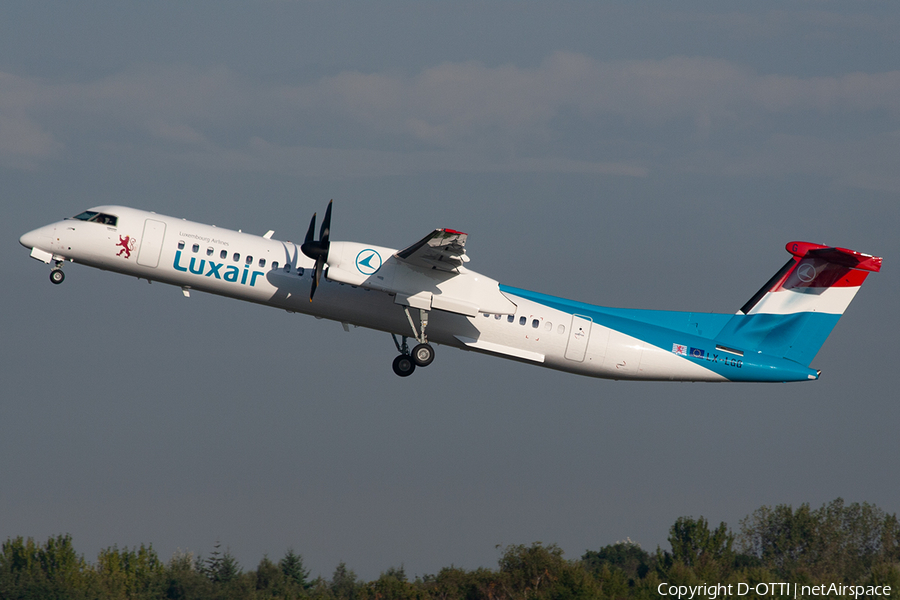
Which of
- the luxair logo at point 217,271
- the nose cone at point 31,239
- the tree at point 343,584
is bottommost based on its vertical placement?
the tree at point 343,584

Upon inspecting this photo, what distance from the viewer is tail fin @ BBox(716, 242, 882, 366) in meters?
25.6

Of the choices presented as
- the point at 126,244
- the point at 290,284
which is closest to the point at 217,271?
the point at 290,284

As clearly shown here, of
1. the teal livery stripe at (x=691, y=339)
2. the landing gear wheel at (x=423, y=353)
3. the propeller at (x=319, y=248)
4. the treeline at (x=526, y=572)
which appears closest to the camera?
the propeller at (x=319, y=248)

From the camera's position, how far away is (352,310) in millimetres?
23812

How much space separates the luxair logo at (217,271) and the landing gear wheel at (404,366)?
441 cm

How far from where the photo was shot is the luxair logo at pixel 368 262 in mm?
22703

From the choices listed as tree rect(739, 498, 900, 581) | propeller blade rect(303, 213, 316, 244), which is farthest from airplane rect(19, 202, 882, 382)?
tree rect(739, 498, 900, 581)

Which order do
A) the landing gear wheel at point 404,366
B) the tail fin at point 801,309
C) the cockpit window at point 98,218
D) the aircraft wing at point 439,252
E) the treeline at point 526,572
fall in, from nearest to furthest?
the aircraft wing at point 439,252, the cockpit window at point 98,218, the landing gear wheel at point 404,366, the tail fin at point 801,309, the treeline at point 526,572

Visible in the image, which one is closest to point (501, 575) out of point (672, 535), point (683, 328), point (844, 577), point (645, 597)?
point (645, 597)

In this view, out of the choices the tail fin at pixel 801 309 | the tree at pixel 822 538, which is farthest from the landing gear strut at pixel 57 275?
the tree at pixel 822 538

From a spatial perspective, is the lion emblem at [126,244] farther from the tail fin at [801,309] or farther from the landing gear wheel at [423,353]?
the tail fin at [801,309]

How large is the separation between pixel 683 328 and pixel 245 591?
50905 mm

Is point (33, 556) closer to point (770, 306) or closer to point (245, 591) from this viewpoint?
point (245, 591)

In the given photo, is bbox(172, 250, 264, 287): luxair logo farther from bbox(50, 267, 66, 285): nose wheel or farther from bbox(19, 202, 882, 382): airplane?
bbox(50, 267, 66, 285): nose wheel
